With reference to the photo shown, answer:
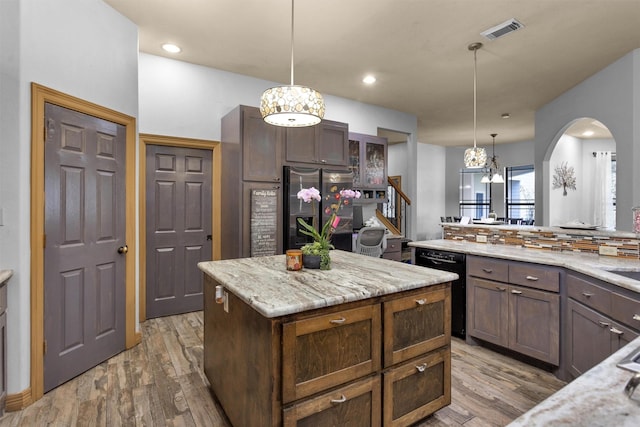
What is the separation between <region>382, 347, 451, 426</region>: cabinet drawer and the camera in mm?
1770

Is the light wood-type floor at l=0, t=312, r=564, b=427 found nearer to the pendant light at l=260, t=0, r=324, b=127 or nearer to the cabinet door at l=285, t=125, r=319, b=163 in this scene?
the pendant light at l=260, t=0, r=324, b=127

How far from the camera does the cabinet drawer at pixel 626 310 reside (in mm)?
1828

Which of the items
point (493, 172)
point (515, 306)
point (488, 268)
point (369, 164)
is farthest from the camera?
point (493, 172)

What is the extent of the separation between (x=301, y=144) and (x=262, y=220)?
42.9 inches

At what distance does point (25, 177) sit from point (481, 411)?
133 inches

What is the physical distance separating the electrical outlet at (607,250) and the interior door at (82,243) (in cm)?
407

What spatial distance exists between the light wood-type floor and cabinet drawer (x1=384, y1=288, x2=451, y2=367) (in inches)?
21.7

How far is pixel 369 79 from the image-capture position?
4.54 m

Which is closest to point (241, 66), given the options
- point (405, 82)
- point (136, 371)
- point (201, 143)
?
point (201, 143)

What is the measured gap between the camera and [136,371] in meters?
2.71

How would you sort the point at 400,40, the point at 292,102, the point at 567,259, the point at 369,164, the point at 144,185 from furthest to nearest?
the point at 369,164, the point at 144,185, the point at 400,40, the point at 567,259, the point at 292,102

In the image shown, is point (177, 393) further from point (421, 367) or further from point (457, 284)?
point (457, 284)

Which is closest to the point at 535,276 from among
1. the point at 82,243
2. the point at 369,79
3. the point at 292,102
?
the point at 292,102

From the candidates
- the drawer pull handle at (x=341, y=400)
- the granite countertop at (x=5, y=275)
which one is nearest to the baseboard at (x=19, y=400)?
the granite countertop at (x=5, y=275)
